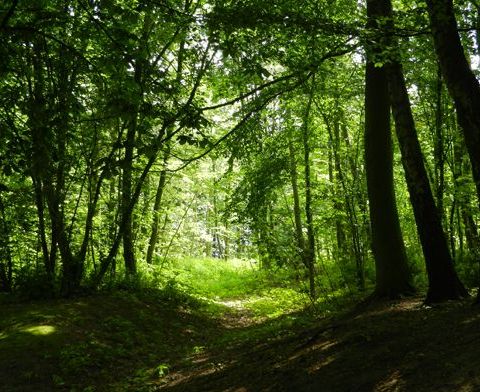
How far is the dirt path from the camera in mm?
4043

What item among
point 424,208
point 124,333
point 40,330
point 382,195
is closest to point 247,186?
point 382,195

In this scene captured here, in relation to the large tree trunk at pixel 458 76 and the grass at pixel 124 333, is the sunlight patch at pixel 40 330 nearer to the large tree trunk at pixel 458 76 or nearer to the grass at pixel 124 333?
the grass at pixel 124 333

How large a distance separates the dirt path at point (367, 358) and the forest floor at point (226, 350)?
0.05ft

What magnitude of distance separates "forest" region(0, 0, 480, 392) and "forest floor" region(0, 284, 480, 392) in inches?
1.5

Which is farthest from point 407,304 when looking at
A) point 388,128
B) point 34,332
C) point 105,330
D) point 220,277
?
point 220,277

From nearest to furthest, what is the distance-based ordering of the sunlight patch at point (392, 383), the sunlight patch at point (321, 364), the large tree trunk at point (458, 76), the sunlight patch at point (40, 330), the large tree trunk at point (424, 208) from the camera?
the sunlight patch at point (392, 383) → the sunlight patch at point (321, 364) → the large tree trunk at point (458, 76) → the large tree trunk at point (424, 208) → the sunlight patch at point (40, 330)

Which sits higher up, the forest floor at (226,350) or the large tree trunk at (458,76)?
the large tree trunk at (458,76)

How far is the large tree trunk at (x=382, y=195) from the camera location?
28.2 feet

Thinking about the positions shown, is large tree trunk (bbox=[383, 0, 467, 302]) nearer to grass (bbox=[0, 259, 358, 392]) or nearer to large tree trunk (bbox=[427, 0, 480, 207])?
large tree trunk (bbox=[427, 0, 480, 207])

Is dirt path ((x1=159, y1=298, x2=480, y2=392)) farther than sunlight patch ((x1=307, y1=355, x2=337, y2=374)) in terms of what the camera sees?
No

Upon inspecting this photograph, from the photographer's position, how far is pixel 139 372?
7.30 metres

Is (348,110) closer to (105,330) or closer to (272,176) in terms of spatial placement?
(272,176)

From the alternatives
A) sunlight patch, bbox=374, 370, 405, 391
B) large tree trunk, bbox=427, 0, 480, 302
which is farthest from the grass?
large tree trunk, bbox=427, 0, 480, 302

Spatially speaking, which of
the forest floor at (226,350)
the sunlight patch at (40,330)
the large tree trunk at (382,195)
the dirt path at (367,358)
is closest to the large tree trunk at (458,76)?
the dirt path at (367,358)
